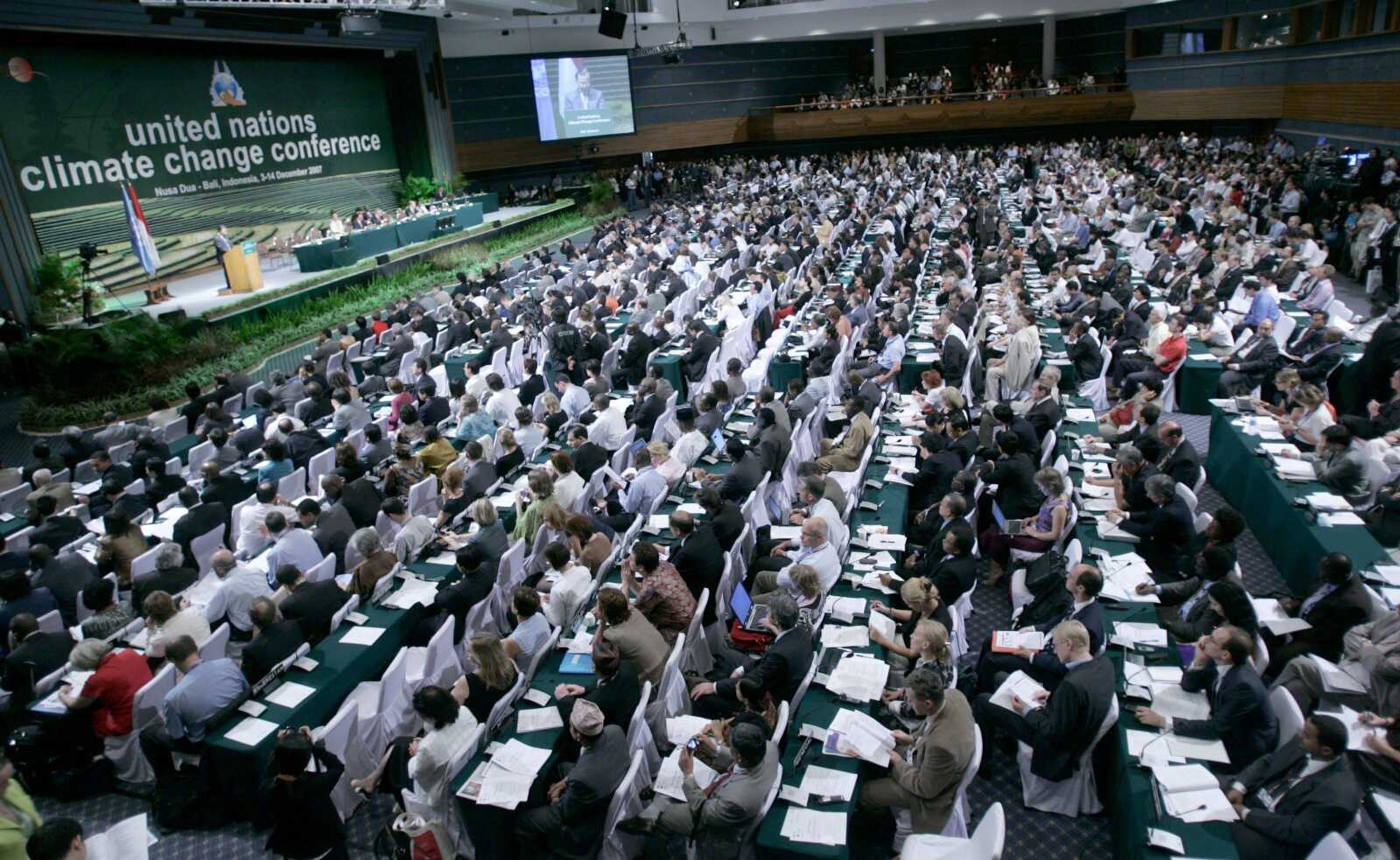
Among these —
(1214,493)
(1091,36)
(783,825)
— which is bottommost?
(1214,493)

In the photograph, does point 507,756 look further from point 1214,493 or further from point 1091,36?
point 1091,36

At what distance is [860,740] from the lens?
4578 millimetres

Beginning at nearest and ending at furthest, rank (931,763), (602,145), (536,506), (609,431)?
1. (931,763)
2. (536,506)
3. (609,431)
4. (602,145)

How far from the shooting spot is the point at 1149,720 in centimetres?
450

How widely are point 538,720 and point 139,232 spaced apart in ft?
54.9

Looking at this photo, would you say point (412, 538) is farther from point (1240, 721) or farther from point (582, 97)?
point (582, 97)

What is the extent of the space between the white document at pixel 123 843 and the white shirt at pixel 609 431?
5.29 m

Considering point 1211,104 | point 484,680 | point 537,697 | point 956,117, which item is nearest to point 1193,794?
point 537,697

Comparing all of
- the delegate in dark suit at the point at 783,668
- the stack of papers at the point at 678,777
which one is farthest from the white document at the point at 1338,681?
the stack of papers at the point at 678,777

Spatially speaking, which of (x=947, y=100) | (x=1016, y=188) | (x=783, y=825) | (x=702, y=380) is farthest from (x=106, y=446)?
(x=947, y=100)

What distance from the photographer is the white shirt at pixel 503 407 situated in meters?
10.0

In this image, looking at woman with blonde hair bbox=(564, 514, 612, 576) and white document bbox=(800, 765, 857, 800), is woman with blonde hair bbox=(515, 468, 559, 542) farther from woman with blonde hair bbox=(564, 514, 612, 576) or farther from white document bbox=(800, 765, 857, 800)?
white document bbox=(800, 765, 857, 800)

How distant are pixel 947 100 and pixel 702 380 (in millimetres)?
26412

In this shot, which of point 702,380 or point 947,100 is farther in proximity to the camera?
point 947,100
